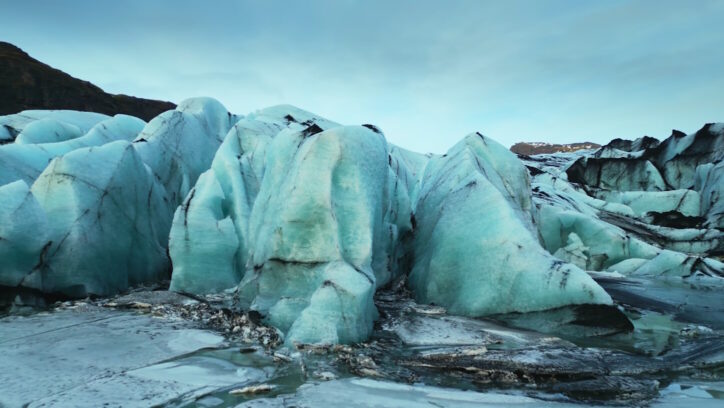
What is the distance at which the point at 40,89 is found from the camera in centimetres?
3816

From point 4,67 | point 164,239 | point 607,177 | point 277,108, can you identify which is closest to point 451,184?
point 164,239

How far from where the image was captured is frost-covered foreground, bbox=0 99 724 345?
20.4 feet

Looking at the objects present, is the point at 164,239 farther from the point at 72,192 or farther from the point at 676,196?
the point at 676,196

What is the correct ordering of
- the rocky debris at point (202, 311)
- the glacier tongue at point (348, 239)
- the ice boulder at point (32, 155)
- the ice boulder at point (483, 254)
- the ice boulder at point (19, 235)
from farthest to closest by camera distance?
the ice boulder at point (32, 155) < the ice boulder at point (19, 235) < the ice boulder at point (483, 254) < the glacier tongue at point (348, 239) < the rocky debris at point (202, 311)

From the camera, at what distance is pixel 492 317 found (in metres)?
6.66

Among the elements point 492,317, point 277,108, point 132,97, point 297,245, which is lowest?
point 492,317

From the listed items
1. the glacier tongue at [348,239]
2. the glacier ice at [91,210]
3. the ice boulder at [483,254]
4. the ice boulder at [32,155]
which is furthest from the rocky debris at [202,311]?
the ice boulder at [32,155]

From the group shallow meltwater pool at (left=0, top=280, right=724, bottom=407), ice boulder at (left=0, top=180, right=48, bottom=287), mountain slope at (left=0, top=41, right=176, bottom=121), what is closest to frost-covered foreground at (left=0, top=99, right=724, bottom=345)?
ice boulder at (left=0, top=180, right=48, bottom=287)

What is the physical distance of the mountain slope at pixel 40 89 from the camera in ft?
120

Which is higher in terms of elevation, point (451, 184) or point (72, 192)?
point (451, 184)

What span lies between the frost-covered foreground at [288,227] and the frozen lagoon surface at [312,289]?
29 millimetres

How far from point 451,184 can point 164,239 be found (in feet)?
17.5

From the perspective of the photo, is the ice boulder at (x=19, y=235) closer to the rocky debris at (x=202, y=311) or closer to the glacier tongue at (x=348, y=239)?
the rocky debris at (x=202, y=311)

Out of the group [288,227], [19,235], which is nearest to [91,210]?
[19,235]
